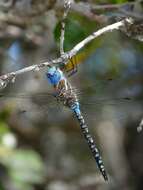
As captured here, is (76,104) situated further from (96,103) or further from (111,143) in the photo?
(111,143)

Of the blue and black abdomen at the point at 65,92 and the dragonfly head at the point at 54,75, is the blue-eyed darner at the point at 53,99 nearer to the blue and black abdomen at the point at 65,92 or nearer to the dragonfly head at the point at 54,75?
the blue and black abdomen at the point at 65,92

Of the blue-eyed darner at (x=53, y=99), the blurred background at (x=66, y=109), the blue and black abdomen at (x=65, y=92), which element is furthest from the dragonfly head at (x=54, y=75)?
the blue-eyed darner at (x=53, y=99)

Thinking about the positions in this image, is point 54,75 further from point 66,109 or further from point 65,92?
point 66,109

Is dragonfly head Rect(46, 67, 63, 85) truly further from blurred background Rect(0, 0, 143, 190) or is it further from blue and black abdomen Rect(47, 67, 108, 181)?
blurred background Rect(0, 0, 143, 190)

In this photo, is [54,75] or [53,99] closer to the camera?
[54,75]

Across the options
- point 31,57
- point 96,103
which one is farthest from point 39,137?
point 96,103

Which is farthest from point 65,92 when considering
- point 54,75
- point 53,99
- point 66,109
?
point 66,109
